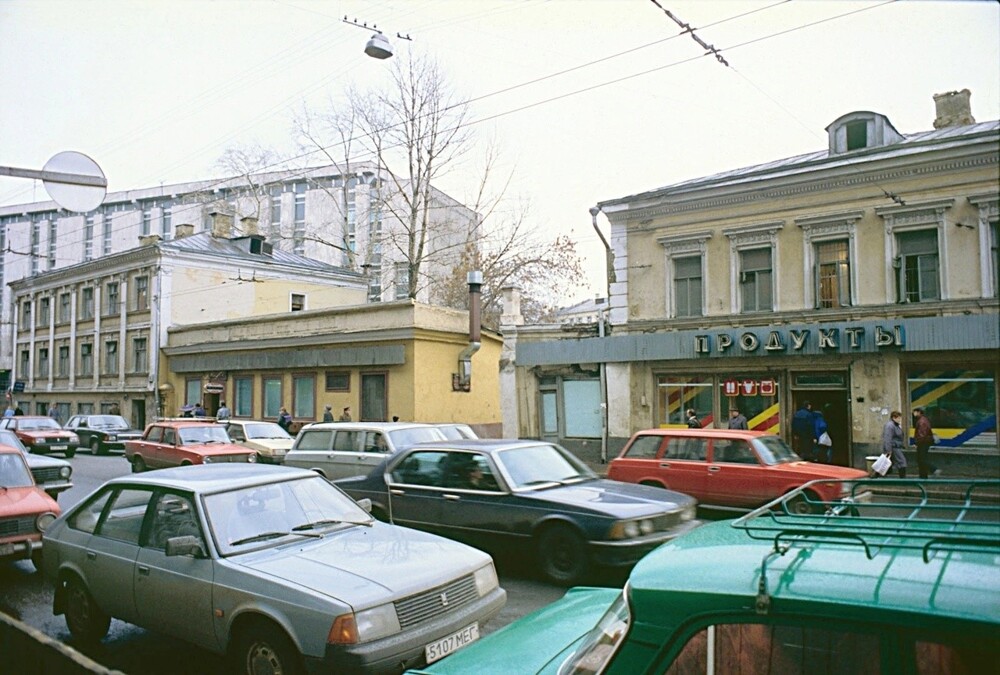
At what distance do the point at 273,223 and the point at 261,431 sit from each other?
132ft

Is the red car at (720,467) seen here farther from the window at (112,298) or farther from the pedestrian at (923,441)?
the window at (112,298)

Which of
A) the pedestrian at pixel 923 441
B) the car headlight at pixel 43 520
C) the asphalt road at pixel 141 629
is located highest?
the pedestrian at pixel 923 441

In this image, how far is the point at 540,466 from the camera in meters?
8.12

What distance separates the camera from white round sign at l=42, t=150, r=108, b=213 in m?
6.50

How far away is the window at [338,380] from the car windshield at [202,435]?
29.6 feet

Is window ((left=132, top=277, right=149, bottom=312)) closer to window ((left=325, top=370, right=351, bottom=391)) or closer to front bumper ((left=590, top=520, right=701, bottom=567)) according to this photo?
window ((left=325, top=370, right=351, bottom=391))

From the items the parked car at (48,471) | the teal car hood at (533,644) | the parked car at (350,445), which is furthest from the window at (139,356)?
the teal car hood at (533,644)

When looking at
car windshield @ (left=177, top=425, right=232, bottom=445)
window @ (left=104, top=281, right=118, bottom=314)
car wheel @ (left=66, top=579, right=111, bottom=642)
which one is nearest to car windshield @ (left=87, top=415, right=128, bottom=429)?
window @ (left=104, top=281, right=118, bottom=314)

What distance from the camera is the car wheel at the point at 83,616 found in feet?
18.2

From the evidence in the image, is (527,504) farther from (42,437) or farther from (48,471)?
(42,437)

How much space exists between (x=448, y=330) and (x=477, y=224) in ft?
34.5

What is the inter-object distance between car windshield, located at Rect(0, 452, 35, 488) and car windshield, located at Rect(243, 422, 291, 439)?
944cm

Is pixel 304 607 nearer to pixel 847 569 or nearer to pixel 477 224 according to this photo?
pixel 847 569

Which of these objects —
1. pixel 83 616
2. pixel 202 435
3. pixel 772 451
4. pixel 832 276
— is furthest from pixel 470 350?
pixel 83 616
